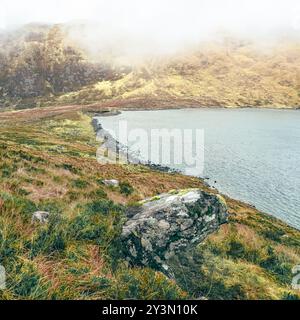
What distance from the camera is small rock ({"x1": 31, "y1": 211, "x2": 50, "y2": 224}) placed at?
10.2 meters

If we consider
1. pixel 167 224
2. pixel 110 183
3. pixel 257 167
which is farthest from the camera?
pixel 257 167

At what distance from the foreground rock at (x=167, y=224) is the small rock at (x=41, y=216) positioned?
2.16 metres

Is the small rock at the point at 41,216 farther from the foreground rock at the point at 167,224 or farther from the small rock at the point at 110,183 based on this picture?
the small rock at the point at 110,183

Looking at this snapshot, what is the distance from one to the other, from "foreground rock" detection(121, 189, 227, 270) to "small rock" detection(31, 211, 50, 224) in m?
2.16

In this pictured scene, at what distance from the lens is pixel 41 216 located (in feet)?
34.5

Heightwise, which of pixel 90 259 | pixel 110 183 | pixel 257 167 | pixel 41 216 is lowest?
pixel 257 167

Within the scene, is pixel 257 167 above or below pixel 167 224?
below

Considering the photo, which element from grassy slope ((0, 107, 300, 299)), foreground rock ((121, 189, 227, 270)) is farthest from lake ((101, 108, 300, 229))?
foreground rock ((121, 189, 227, 270))

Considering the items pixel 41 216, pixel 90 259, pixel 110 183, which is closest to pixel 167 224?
pixel 90 259

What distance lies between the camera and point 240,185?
1847 inches

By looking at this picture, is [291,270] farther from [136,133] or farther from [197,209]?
[136,133]

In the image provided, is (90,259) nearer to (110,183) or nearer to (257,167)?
(110,183)

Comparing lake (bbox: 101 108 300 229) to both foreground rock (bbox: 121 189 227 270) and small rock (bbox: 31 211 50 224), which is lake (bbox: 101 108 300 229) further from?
small rock (bbox: 31 211 50 224)

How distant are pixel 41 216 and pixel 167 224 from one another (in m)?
3.66
